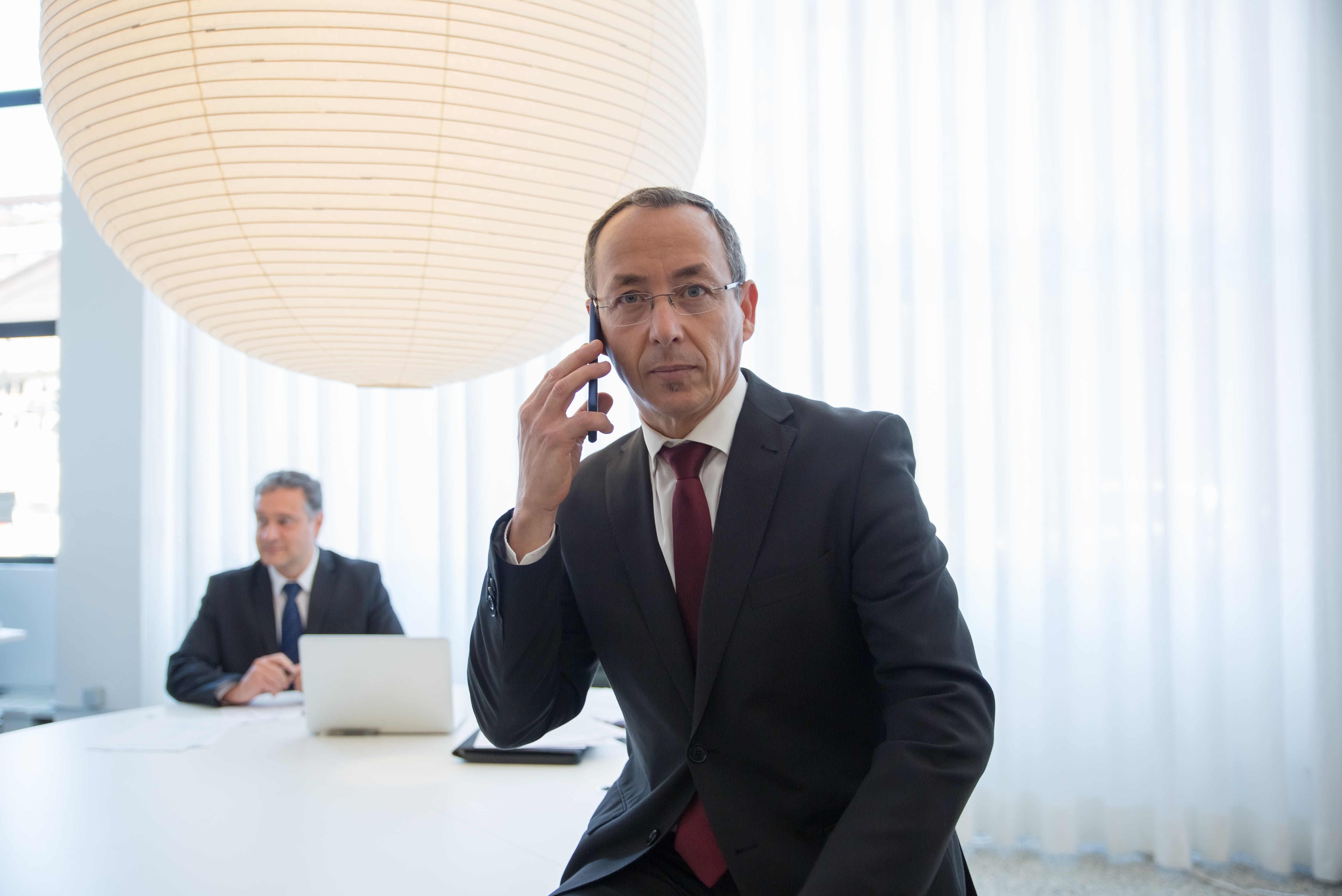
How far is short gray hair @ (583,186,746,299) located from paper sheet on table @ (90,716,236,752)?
1469 millimetres

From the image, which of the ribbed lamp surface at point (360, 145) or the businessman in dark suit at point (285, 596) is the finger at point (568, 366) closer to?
the ribbed lamp surface at point (360, 145)

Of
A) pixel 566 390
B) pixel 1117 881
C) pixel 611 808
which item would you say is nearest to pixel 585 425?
pixel 566 390

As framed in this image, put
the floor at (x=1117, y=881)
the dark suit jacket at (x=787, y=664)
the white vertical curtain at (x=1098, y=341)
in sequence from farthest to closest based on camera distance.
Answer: the white vertical curtain at (x=1098, y=341)
the floor at (x=1117, y=881)
the dark suit jacket at (x=787, y=664)

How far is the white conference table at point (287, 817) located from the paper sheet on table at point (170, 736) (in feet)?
0.09

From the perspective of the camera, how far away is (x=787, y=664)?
1.16 m

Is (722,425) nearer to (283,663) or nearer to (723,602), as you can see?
(723,602)

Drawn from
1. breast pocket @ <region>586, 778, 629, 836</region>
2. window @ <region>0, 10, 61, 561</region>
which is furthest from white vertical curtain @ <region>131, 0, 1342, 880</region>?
window @ <region>0, 10, 61, 561</region>

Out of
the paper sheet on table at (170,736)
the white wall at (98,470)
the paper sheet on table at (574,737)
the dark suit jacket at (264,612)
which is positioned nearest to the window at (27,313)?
the white wall at (98,470)

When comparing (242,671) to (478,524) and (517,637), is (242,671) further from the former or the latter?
(517,637)

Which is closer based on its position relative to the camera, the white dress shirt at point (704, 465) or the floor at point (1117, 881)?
the white dress shirt at point (704, 465)

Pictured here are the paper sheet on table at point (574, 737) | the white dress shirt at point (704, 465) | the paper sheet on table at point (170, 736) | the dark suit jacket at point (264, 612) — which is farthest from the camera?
the dark suit jacket at point (264, 612)

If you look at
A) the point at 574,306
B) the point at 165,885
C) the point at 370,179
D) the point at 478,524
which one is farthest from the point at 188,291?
the point at 478,524

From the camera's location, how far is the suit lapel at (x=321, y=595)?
2.80 metres

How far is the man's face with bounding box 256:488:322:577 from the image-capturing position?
9.18ft
